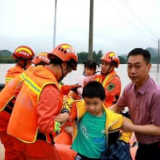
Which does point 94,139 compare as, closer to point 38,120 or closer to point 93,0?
point 38,120

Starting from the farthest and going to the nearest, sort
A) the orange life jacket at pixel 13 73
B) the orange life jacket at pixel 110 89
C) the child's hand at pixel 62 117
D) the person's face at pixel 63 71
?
the orange life jacket at pixel 110 89, the orange life jacket at pixel 13 73, the person's face at pixel 63 71, the child's hand at pixel 62 117

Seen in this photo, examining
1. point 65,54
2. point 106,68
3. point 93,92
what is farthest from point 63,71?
point 106,68

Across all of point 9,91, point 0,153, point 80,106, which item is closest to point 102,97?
point 80,106

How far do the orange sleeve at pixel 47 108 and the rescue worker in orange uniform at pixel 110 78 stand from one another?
305cm

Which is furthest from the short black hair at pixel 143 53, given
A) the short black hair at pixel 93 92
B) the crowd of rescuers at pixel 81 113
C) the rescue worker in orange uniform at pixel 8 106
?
the rescue worker in orange uniform at pixel 8 106

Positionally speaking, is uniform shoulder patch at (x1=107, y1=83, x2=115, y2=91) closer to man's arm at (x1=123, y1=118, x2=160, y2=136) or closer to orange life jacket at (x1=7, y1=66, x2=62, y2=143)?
orange life jacket at (x1=7, y1=66, x2=62, y2=143)

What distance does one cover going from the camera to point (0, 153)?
16.8ft

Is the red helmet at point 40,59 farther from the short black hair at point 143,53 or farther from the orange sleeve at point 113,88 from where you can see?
the short black hair at point 143,53

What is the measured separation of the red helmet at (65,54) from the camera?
2.63 m

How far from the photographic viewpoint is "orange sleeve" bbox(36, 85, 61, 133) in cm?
231

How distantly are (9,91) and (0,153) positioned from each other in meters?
2.27

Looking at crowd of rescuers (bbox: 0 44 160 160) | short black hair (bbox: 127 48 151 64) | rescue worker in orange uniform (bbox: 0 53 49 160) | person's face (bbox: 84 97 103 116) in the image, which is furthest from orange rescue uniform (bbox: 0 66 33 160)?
short black hair (bbox: 127 48 151 64)

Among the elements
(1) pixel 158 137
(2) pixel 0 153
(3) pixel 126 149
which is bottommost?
(2) pixel 0 153

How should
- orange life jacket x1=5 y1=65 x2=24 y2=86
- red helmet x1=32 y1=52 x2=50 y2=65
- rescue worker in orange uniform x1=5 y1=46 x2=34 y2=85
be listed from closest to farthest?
red helmet x1=32 y1=52 x2=50 y2=65, orange life jacket x1=5 y1=65 x2=24 y2=86, rescue worker in orange uniform x1=5 y1=46 x2=34 y2=85
